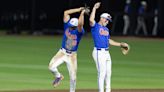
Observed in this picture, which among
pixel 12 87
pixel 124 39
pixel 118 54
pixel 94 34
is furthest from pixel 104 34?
pixel 124 39

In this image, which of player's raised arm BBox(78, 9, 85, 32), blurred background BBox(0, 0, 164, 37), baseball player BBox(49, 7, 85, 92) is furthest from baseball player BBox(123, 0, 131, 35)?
player's raised arm BBox(78, 9, 85, 32)

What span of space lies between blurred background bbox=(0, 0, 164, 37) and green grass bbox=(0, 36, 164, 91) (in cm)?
178

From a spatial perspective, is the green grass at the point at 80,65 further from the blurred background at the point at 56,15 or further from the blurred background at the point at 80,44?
the blurred background at the point at 56,15

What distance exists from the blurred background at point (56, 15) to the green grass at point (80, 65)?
5.86 feet

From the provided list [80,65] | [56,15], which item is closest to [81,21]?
[80,65]

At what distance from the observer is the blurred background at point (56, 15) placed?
3475 cm

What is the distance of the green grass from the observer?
1706 cm

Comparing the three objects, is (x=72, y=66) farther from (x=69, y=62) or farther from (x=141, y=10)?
(x=141, y=10)

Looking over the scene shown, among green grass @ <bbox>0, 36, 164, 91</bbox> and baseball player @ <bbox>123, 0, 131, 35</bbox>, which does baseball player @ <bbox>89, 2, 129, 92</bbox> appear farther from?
baseball player @ <bbox>123, 0, 131, 35</bbox>

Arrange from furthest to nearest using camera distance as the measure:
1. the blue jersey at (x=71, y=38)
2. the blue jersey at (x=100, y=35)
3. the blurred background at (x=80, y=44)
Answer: the blurred background at (x=80, y=44)
the blue jersey at (x=71, y=38)
the blue jersey at (x=100, y=35)

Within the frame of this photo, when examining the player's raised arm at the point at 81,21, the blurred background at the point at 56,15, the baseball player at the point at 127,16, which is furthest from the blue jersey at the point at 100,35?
the baseball player at the point at 127,16

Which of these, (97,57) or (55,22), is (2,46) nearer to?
(55,22)

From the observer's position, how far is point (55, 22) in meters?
36.8

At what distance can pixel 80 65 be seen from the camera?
2169 centimetres
